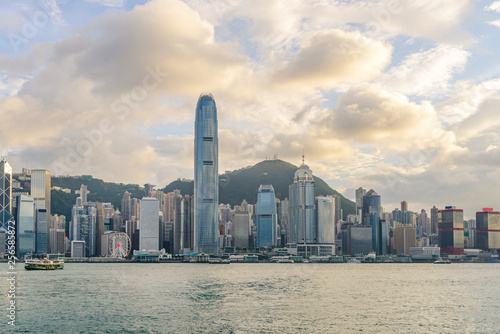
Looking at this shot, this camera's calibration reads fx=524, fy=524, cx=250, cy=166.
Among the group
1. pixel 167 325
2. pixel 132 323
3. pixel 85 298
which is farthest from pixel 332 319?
pixel 85 298

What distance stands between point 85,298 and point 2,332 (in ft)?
119

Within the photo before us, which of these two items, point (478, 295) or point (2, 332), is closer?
point (2, 332)

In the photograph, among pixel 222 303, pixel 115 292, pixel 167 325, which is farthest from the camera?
pixel 115 292

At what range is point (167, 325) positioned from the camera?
70188mm

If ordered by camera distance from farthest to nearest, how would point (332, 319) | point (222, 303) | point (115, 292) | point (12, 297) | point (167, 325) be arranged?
point (115, 292) → point (12, 297) → point (222, 303) → point (332, 319) → point (167, 325)

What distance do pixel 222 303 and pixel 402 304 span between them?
107ft

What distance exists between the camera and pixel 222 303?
92.4 meters

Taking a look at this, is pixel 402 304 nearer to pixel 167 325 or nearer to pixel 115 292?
pixel 167 325

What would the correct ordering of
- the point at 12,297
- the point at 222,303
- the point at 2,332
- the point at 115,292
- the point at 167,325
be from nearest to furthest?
the point at 2,332 < the point at 167,325 < the point at 222,303 < the point at 12,297 < the point at 115,292

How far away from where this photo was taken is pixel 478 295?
378 feet

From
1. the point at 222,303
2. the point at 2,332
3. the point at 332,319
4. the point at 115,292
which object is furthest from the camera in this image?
the point at 115,292

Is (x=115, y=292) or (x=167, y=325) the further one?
(x=115, y=292)

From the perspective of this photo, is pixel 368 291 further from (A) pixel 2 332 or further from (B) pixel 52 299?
(A) pixel 2 332

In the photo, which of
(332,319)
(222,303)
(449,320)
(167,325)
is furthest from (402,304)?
(167,325)
